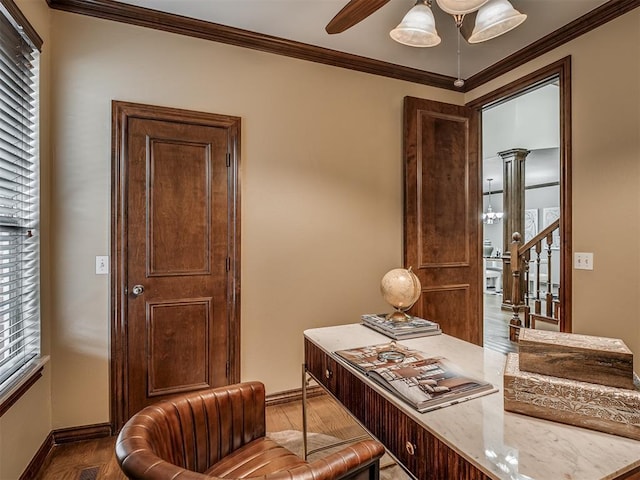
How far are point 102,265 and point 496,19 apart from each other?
2.55m

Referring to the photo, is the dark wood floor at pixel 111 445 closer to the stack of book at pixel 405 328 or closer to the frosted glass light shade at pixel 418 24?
the stack of book at pixel 405 328

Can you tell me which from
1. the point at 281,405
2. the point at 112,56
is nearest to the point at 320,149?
the point at 112,56

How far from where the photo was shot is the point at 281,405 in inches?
109

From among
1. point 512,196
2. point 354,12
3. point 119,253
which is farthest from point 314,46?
point 512,196

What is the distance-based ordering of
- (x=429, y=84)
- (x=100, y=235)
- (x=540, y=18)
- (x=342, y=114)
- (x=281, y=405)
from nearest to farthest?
(x=100, y=235)
(x=540, y=18)
(x=281, y=405)
(x=342, y=114)
(x=429, y=84)

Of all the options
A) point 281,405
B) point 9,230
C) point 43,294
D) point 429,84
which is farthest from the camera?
point 429,84

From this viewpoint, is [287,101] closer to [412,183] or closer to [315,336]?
[412,183]

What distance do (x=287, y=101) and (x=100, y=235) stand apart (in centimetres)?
160

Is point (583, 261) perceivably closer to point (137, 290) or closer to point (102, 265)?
point (137, 290)

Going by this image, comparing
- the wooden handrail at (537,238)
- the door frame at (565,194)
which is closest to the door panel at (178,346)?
the door frame at (565,194)

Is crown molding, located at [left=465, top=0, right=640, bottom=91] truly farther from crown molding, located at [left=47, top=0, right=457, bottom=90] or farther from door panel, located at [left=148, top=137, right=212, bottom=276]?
door panel, located at [left=148, top=137, right=212, bottom=276]

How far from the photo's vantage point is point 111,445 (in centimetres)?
226

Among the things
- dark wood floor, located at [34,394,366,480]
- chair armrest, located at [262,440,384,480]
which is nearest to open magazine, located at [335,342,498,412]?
chair armrest, located at [262,440,384,480]

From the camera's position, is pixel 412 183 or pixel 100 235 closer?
pixel 100 235
